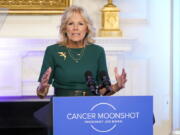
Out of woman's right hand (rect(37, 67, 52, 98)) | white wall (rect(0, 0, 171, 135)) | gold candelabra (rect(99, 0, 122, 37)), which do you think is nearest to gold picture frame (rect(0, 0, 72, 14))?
white wall (rect(0, 0, 171, 135))

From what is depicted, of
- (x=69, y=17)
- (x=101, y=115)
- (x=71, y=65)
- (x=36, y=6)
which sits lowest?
(x=101, y=115)

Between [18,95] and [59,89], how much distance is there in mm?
1219

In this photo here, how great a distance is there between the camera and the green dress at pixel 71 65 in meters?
2.01

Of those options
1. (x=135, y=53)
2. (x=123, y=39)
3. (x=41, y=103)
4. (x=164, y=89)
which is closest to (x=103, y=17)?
(x=123, y=39)

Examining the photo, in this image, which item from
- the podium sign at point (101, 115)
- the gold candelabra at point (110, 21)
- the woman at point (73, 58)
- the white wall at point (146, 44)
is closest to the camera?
the podium sign at point (101, 115)

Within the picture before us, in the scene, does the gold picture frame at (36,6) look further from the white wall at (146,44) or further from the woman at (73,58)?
the woman at (73,58)

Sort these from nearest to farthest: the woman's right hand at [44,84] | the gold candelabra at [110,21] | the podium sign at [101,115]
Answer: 1. the podium sign at [101,115]
2. the woman's right hand at [44,84]
3. the gold candelabra at [110,21]

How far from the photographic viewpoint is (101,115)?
1345mm

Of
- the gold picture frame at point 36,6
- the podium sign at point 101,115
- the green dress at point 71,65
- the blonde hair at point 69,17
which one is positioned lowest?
the podium sign at point 101,115

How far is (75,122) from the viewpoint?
1.33 m

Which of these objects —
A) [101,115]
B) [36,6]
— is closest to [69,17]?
[101,115]

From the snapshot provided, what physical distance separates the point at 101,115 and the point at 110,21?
187cm

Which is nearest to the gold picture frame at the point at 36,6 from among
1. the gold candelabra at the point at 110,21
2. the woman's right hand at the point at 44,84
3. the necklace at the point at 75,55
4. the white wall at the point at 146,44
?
the white wall at the point at 146,44

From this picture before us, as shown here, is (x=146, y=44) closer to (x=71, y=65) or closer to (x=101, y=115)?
(x=71, y=65)
